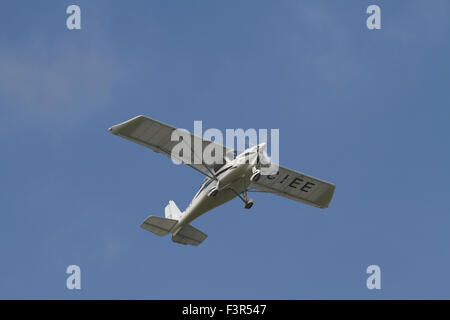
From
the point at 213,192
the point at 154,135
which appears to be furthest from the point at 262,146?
the point at 154,135

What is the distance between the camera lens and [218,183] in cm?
4188

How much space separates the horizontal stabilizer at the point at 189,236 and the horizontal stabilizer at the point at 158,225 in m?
1.00

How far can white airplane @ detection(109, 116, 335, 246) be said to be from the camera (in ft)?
136

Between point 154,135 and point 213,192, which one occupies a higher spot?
point 154,135

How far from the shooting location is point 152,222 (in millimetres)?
44969

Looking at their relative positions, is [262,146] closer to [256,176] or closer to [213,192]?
[256,176]

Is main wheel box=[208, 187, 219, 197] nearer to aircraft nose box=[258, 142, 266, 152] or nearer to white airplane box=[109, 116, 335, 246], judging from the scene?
white airplane box=[109, 116, 335, 246]

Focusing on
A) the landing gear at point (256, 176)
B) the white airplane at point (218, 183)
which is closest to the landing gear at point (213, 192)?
the white airplane at point (218, 183)

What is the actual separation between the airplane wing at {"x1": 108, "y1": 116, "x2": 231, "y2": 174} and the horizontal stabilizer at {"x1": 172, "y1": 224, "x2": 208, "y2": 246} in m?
5.19

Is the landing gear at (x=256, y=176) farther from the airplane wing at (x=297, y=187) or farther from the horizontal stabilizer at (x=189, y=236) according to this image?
the horizontal stabilizer at (x=189, y=236)

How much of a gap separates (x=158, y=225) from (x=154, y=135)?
5.98m

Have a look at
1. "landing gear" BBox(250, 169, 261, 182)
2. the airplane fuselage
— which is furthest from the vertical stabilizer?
"landing gear" BBox(250, 169, 261, 182)
